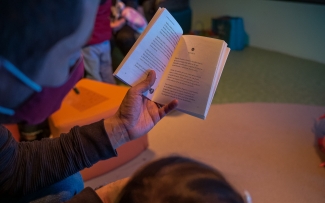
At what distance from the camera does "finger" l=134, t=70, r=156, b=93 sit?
0.75 m

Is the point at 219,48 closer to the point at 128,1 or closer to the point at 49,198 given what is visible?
the point at 49,198

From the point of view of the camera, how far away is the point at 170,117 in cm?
176

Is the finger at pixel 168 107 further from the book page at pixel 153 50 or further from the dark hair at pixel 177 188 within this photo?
the dark hair at pixel 177 188

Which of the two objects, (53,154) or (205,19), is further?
(205,19)

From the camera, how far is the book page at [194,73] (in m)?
0.74

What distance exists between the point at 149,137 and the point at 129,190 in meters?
1.01

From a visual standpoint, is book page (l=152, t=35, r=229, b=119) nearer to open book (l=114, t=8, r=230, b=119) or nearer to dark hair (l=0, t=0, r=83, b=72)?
open book (l=114, t=8, r=230, b=119)

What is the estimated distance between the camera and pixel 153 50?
0.74 meters

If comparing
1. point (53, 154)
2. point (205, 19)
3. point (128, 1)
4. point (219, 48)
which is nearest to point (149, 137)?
point (53, 154)

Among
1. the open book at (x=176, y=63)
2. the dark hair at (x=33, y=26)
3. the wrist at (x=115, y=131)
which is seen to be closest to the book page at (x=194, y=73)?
the open book at (x=176, y=63)

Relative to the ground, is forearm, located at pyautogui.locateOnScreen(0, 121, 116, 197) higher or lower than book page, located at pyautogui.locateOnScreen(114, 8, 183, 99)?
lower

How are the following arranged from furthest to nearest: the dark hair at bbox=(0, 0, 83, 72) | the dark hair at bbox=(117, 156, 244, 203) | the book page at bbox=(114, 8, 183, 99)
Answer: the book page at bbox=(114, 8, 183, 99)
the dark hair at bbox=(117, 156, 244, 203)
the dark hair at bbox=(0, 0, 83, 72)

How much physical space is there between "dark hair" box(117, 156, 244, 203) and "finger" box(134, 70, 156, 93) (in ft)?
0.70

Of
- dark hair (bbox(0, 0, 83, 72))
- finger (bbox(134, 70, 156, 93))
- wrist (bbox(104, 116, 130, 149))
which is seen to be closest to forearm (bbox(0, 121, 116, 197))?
wrist (bbox(104, 116, 130, 149))
